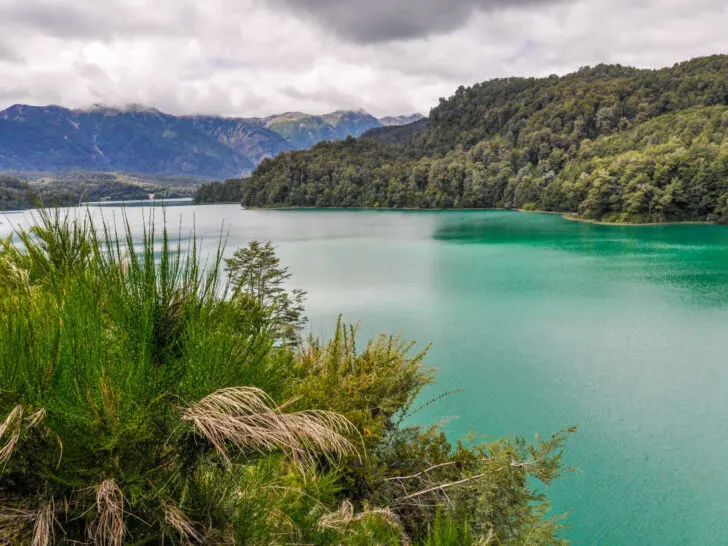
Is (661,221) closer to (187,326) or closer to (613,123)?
(613,123)

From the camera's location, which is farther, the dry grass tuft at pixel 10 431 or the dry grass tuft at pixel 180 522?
the dry grass tuft at pixel 180 522

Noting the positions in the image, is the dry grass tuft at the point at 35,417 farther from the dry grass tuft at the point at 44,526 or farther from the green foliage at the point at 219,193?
the green foliage at the point at 219,193

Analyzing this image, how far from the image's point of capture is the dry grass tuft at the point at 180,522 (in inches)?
73.4

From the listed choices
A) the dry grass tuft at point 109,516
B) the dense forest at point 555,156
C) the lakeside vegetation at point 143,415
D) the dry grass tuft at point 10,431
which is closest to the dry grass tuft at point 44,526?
the lakeside vegetation at point 143,415

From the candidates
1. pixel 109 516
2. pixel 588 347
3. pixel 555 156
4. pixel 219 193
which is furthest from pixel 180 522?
pixel 219 193

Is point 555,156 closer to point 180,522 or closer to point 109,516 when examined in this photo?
point 180,522

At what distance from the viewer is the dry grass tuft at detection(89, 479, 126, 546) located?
172 cm

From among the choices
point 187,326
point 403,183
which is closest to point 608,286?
point 187,326

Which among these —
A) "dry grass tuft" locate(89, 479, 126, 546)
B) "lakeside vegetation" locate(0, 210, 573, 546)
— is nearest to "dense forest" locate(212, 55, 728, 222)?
"lakeside vegetation" locate(0, 210, 573, 546)

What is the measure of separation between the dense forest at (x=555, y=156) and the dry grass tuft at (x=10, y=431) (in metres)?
53.9

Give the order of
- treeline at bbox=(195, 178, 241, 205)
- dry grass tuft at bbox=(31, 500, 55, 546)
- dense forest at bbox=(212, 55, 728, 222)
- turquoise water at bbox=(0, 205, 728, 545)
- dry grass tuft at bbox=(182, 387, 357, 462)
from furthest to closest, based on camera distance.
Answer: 1. treeline at bbox=(195, 178, 241, 205)
2. dense forest at bbox=(212, 55, 728, 222)
3. turquoise water at bbox=(0, 205, 728, 545)
4. dry grass tuft at bbox=(182, 387, 357, 462)
5. dry grass tuft at bbox=(31, 500, 55, 546)

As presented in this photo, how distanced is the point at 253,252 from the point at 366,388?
12.4 m

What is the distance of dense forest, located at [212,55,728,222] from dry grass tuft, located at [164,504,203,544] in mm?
53457

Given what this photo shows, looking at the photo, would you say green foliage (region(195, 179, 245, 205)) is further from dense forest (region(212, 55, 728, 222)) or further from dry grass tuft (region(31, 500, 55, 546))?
dry grass tuft (region(31, 500, 55, 546))
